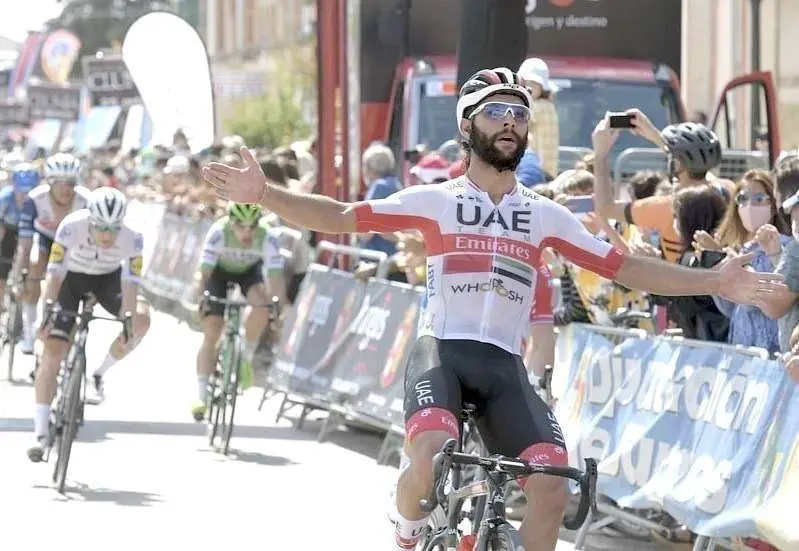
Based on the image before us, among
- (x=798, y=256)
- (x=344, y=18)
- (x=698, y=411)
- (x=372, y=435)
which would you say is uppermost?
(x=344, y=18)

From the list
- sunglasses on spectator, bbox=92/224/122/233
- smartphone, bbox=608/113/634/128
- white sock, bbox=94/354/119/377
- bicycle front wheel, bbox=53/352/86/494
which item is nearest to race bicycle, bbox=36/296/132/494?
bicycle front wheel, bbox=53/352/86/494

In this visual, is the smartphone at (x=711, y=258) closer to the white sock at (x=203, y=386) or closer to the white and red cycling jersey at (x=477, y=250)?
the white and red cycling jersey at (x=477, y=250)

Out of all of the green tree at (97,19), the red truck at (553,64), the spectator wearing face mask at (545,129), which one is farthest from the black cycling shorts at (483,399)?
the green tree at (97,19)

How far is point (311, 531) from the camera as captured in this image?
10789 mm

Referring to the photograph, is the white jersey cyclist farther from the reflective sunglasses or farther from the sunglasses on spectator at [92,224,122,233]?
the reflective sunglasses

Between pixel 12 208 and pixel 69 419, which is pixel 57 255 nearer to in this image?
pixel 69 419

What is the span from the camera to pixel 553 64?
60.6 ft

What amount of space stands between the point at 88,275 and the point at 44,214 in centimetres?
328

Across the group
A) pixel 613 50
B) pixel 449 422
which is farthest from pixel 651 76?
pixel 449 422

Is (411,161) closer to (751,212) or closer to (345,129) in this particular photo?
(345,129)

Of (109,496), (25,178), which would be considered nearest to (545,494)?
(109,496)

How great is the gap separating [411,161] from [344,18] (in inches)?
109

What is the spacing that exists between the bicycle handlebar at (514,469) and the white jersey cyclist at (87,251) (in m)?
6.77

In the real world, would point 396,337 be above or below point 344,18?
below
